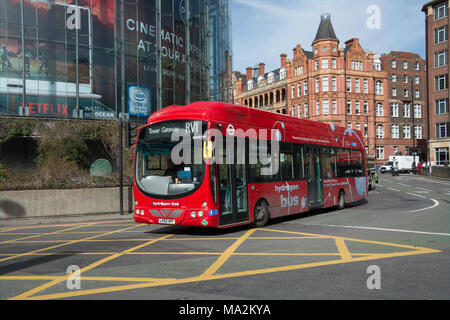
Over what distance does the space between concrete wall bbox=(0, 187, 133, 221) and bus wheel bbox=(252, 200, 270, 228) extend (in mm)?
7457

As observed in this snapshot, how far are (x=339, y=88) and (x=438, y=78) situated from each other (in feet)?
48.6

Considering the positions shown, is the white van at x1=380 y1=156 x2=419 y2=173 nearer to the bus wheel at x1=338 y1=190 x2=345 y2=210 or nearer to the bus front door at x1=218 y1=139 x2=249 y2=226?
the bus wheel at x1=338 y1=190 x2=345 y2=210

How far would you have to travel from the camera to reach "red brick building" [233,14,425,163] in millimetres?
67500

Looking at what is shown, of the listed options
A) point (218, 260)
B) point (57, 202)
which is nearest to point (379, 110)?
point (57, 202)

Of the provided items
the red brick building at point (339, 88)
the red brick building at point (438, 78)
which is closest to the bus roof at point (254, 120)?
the red brick building at point (438, 78)

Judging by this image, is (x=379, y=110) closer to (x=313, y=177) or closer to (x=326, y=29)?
(x=326, y=29)

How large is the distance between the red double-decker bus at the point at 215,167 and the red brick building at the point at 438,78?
169 ft

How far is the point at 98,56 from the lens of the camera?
28.2 m

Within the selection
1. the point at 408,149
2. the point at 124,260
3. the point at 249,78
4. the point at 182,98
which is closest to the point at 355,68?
the point at 408,149

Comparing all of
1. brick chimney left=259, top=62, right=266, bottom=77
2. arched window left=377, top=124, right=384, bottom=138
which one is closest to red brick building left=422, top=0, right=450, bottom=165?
arched window left=377, top=124, right=384, bottom=138
